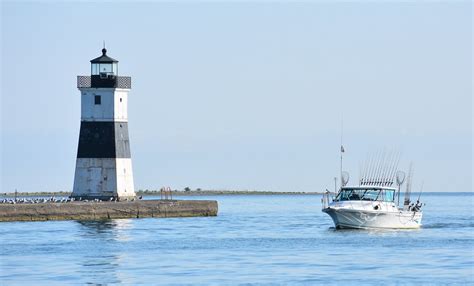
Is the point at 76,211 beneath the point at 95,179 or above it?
beneath

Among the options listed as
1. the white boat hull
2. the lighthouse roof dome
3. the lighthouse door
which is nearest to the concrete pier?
the lighthouse door

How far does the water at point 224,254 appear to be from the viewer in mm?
46156

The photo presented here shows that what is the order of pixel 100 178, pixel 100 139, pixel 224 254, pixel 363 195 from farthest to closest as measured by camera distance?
pixel 100 178 → pixel 100 139 → pixel 363 195 → pixel 224 254

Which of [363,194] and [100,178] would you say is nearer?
[363,194]

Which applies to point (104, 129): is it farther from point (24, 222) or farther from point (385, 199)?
point (385, 199)

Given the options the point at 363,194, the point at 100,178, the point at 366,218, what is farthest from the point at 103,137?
the point at 366,218

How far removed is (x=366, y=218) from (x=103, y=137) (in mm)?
17252

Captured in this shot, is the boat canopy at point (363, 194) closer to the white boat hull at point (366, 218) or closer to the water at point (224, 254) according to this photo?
the white boat hull at point (366, 218)

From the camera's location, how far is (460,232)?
7356 centimetres

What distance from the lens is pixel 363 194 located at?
70188mm

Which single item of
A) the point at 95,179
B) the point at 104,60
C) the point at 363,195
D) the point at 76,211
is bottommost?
the point at 76,211

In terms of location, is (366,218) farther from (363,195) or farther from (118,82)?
(118,82)

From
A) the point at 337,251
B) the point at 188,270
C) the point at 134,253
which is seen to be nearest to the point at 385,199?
the point at 337,251

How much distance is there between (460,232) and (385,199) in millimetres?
5513
